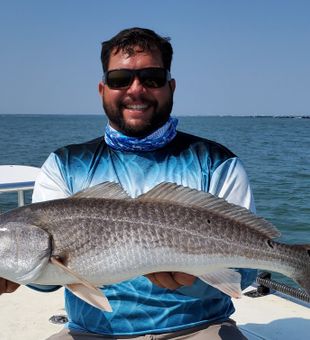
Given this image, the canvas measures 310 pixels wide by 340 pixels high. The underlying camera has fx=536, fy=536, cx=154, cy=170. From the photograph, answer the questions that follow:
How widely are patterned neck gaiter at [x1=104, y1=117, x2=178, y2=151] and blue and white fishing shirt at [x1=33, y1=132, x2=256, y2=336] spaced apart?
4cm

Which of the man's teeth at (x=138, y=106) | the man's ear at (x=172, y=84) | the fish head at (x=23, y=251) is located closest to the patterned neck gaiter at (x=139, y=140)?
the man's teeth at (x=138, y=106)

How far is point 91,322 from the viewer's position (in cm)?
334

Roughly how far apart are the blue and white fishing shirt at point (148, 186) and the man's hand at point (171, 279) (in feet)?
0.59

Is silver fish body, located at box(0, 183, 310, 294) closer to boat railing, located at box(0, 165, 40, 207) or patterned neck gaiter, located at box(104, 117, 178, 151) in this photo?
patterned neck gaiter, located at box(104, 117, 178, 151)

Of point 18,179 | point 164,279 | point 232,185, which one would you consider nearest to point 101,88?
point 232,185

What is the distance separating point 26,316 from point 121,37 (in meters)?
2.69

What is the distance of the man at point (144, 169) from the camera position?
324 centimetres

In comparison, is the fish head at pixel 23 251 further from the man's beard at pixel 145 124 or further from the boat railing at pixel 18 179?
the boat railing at pixel 18 179

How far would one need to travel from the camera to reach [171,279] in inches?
114

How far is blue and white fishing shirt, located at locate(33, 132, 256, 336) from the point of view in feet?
10.6

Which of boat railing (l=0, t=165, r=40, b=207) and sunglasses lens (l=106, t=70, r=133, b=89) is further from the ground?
sunglasses lens (l=106, t=70, r=133, b=89)

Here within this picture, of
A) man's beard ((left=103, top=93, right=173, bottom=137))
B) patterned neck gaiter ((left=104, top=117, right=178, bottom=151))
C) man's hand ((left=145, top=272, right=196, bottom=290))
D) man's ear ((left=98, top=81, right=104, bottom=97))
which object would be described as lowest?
man's hand ((left=145, top=272, right=196, bottom=290))

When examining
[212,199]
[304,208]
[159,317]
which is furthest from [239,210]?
[304,208]

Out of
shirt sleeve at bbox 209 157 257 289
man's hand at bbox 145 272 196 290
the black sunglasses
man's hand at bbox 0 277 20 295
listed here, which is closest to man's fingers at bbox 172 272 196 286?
man's hand at bbox 145 272 196 290
